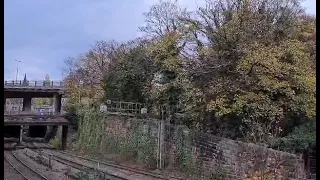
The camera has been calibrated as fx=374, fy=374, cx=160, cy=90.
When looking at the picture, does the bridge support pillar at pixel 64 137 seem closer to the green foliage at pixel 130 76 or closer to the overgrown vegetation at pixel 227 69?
the overgrown vegetation at pixel 227 69

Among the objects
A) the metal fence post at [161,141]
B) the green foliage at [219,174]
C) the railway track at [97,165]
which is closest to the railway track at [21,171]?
the railway track at [97,165]

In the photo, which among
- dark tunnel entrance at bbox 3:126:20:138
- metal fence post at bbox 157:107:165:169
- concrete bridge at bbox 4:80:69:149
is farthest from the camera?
metal fence post at bbox 157:107:165:169

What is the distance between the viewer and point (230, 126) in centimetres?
293

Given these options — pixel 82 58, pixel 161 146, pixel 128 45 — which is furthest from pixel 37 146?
pixel 161 146

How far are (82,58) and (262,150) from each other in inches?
58.2

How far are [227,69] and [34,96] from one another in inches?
63.7

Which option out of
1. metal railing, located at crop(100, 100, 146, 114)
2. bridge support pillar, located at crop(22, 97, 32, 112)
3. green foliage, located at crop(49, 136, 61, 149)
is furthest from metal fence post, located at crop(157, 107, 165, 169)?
bridge support pillar, located at crop(22, 97, 32, 112)

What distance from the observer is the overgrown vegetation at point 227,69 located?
8.04ft

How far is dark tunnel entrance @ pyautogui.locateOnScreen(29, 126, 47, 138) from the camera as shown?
5.65 ft

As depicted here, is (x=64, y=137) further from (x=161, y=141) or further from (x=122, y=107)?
(x=161, y=141)

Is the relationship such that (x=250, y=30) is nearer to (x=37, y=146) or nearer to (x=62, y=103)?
(x=62, y=103)

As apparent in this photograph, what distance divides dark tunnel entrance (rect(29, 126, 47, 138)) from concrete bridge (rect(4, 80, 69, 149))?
0.02 metres

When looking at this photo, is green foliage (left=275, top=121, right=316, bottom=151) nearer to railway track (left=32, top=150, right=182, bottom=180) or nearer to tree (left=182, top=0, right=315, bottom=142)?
tree (left=182, top=0, right=315, bottom=142)

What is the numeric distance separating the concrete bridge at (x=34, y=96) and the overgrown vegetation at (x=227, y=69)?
39 centimetres
